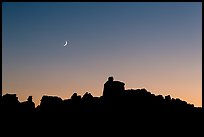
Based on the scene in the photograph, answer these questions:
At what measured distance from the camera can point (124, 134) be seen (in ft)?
356

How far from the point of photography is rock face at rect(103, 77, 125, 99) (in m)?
120

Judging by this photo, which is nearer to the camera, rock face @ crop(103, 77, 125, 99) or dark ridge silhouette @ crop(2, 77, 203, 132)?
dark ridge silhouette @ crop(2, 77, 203, 132)

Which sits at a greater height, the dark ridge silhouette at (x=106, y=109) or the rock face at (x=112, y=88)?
the rock face at (x=112, y=88)

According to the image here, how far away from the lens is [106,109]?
121m

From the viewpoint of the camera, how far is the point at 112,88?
12019 centimetres

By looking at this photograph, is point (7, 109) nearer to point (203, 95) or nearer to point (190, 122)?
point (190, 122)

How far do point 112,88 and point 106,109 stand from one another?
8467 mm

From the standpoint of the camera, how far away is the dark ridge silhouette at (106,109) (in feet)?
384

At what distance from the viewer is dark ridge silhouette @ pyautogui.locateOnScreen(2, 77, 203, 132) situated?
117 metres

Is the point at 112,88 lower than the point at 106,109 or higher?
higher

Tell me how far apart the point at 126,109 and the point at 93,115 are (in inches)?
513

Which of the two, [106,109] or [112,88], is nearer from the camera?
[112,88]

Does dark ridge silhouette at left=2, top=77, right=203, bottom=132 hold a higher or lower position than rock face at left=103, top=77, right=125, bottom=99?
lower

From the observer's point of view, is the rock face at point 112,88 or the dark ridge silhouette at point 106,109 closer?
the dark ridge silhouette at point 106,109
